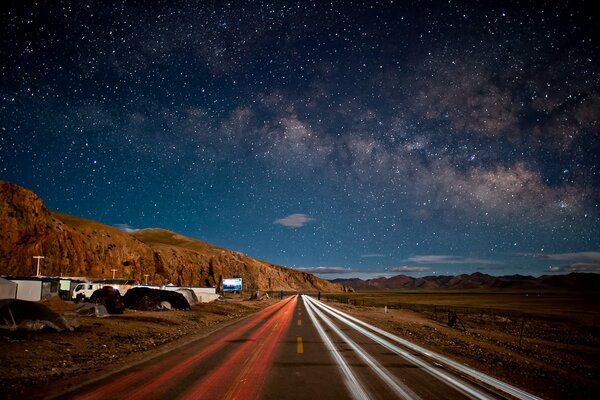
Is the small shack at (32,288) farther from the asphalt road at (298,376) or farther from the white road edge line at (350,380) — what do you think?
the white road edge line at (350,380)

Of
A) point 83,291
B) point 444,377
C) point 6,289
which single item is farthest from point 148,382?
point 83,291

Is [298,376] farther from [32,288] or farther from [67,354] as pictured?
[32,288]

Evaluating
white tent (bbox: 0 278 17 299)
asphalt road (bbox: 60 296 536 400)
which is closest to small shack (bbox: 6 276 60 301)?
white tent (bbox: 0 278 17 299)

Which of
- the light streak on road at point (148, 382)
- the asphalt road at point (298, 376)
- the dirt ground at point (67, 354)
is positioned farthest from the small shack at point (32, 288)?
the light streak on road at point (148, 382)

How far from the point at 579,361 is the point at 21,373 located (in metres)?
21.7

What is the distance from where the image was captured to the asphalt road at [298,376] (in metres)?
6.64

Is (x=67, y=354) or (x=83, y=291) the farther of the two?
(x=83, y=291)

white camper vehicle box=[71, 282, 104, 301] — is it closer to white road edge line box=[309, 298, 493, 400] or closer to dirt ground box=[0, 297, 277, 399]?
dirt ground box=[0, 297, 277, 399]

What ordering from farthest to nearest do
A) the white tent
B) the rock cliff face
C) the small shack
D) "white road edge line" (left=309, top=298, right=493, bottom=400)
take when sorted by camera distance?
1. the rock cliff face
2. the small shack
3. the white tent
4. "white road edge line" (left=309, top=298, right=493, bottom=400)

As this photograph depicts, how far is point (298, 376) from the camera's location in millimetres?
8000

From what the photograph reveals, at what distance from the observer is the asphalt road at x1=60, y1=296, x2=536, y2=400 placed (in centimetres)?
664

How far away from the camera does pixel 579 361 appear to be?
16344 millimetres

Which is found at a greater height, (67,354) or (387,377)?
(387,377)

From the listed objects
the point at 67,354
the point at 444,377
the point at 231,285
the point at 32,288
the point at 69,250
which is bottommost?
the point at 231,285
